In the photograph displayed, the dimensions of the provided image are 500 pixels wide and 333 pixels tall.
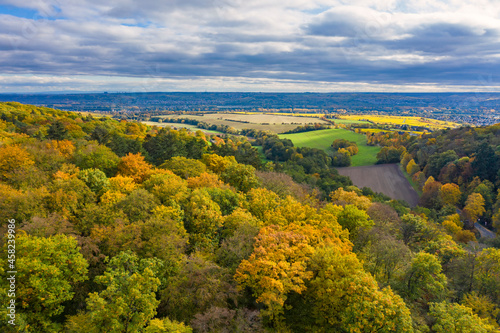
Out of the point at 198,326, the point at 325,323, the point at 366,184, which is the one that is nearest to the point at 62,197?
the point at 198,326

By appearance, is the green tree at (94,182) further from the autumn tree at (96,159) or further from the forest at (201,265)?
the autumn tree at (96,159)

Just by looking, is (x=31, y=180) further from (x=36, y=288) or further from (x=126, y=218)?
(x=36, y=288)

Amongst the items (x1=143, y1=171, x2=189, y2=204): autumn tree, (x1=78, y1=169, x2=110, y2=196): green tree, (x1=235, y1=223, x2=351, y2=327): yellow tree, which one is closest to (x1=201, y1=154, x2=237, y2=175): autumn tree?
(x1=143, y1=171, x2=189, y2=204): autumn tree

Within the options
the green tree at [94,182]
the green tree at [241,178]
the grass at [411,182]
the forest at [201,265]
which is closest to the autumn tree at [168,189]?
the forest at [201,265]

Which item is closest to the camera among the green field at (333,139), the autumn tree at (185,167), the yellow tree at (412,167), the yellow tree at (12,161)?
the yellow tree at (12,161)

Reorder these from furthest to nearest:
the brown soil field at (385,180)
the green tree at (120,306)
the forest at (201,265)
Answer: the brown soil field at (385,180) → the forest at (201,265) → the green tree at (120,306)

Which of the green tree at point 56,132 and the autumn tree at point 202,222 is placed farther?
the green tree at point 56,132

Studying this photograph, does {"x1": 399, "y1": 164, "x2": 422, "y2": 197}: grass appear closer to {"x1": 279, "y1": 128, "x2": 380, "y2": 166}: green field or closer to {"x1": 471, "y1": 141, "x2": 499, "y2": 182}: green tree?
{"x1": 279, "y1": 128, "x2": 380, "y2": 166}: green field
